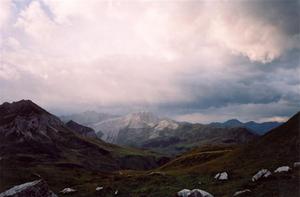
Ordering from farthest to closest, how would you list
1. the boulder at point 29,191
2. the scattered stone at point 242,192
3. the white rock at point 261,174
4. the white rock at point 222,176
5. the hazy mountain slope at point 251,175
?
the white rock at point 222,176 → the white rock at point 261,174 → the boulder at point 29,191 → the hazy mountain slope at point 251,175 → the scattered stone at point 242,192

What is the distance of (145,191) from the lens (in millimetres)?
66750

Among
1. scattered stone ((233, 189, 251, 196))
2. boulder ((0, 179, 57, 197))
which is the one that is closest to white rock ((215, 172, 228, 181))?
scattered stone ((233, 189, 251, 196))

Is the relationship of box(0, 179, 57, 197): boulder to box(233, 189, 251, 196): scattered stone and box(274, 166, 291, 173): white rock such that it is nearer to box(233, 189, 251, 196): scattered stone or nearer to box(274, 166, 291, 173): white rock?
box(233, 189, 251, 196): scattered stone

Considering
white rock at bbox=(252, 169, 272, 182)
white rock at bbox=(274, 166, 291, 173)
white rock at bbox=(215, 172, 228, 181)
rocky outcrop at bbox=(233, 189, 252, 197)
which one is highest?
white rock at bbox=(274, 166, 291, 173)

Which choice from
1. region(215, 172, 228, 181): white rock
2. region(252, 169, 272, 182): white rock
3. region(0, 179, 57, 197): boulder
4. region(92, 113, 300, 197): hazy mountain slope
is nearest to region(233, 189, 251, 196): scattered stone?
region(92, 113, 300, 197): hazy mountain slope

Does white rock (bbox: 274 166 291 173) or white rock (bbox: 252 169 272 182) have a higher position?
white rock (bbox: 274 166 291 173)

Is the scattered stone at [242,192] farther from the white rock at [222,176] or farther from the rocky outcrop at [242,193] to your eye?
the white rock at [222,176]

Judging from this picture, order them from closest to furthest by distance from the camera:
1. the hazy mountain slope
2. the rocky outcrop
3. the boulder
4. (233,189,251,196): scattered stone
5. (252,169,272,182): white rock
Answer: the rocky outcrop, (233,189,251,196): scattered stone, the hazy mountain slope, the boulder, (252,169,272,182): white rock

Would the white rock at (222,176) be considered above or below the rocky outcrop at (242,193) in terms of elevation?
above

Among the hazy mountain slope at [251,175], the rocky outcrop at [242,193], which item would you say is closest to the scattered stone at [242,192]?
the rocky outcrop at [242,193]

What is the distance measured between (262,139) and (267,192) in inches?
1333

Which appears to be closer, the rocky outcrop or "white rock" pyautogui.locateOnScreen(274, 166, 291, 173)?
the rocky outcrop

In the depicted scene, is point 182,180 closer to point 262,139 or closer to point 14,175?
point 262,139

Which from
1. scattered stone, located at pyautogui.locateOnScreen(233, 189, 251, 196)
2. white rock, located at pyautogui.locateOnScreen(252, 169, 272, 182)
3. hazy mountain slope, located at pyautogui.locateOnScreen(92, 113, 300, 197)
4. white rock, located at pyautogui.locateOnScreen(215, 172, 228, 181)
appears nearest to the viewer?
Answer: scattered stone, located at pyautogui.locateOnScreen(233, 189, 251, 196)
